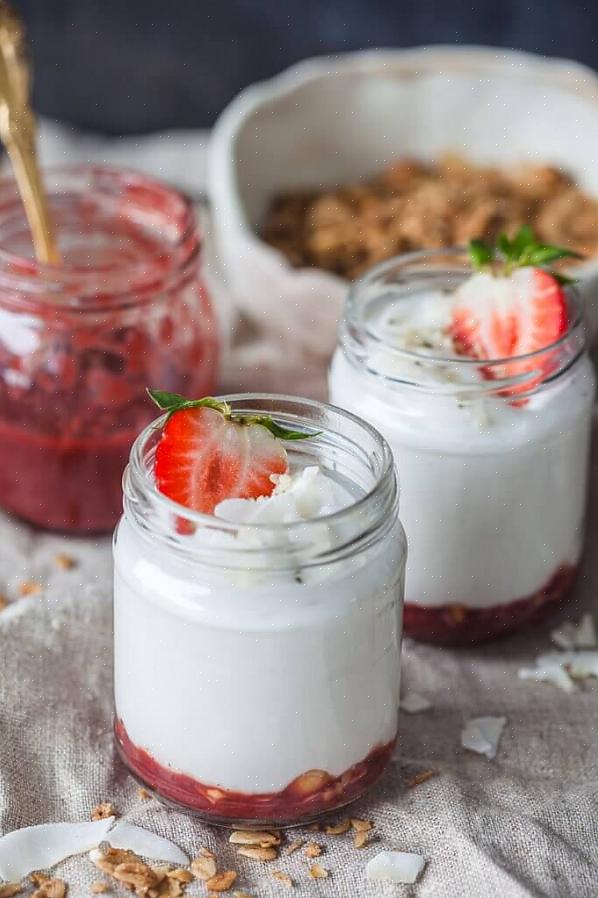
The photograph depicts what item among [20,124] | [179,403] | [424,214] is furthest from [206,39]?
[179,403]

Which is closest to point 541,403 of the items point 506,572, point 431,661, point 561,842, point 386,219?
point 506,572

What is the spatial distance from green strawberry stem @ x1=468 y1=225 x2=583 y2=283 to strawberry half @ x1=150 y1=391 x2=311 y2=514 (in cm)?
39

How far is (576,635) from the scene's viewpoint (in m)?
1.47

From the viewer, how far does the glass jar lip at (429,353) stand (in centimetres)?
132

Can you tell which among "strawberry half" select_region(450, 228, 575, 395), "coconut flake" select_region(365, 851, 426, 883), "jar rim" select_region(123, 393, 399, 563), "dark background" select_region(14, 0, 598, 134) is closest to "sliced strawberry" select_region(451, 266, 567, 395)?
"strawberry half" select_region(450, 228, 575, 395)

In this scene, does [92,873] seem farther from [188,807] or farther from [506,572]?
[506,572]

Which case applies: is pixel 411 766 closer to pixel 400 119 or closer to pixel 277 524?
pixel 277 524

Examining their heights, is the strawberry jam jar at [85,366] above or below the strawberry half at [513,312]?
below

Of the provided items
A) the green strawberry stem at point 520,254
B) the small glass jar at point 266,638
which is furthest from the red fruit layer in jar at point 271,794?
the green strawberry stem at point 520,254

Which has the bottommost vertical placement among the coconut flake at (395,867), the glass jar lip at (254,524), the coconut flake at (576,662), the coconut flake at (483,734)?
the coconut flake at (576,662)

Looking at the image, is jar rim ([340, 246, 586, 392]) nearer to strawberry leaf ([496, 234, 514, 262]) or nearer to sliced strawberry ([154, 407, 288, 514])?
strawberry leaf ([496, 234, 514, 262])

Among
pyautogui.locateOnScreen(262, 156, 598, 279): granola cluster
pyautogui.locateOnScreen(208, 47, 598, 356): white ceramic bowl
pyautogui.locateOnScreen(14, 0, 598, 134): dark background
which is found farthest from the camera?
pyautogui.locateOnScreen(14, 0, 598, 134): dark background

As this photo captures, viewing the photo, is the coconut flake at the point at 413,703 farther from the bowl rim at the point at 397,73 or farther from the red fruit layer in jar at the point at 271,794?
the bowl rim at the point at 397,73

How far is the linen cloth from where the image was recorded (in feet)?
3.76
